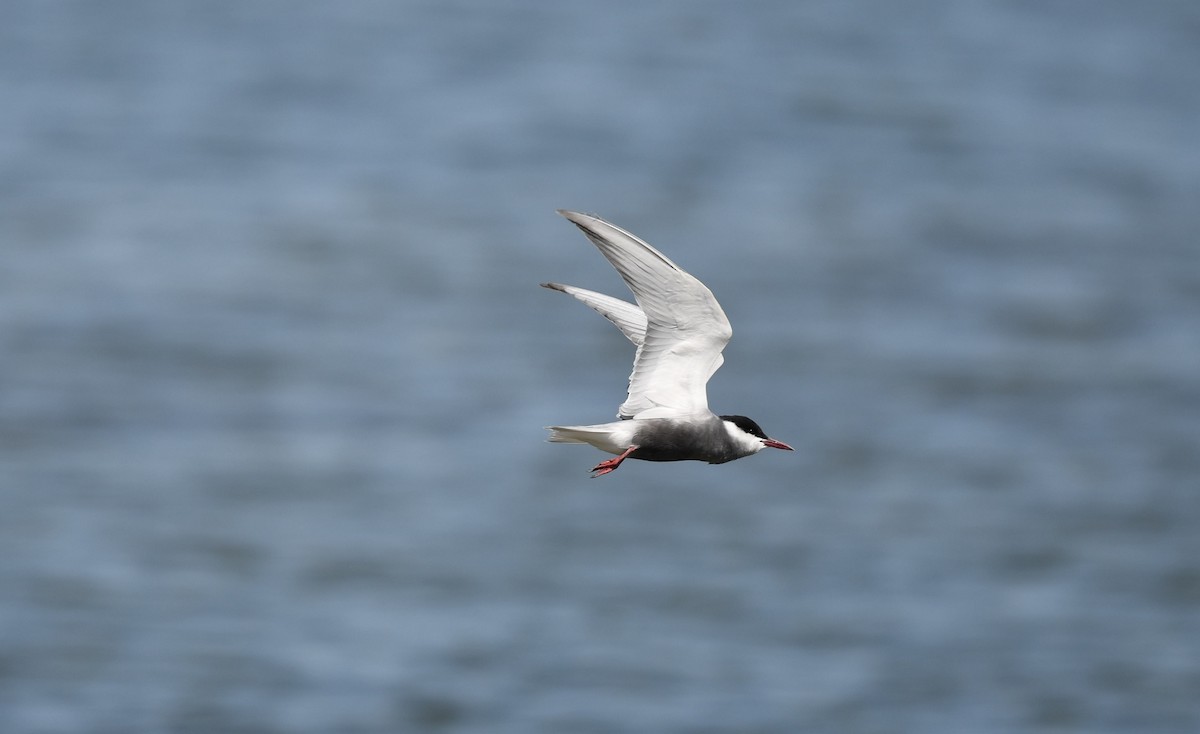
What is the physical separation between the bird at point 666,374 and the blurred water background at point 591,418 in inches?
1152

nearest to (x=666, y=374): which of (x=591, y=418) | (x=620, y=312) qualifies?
(x=620, y=312)

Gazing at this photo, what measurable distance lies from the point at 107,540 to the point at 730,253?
20.8 meters

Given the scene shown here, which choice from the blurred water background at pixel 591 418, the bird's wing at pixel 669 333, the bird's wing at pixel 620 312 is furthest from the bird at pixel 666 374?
the blurred water background at pixel 591 418

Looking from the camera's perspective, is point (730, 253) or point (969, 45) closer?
point (730, 253)

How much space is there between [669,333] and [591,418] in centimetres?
3430

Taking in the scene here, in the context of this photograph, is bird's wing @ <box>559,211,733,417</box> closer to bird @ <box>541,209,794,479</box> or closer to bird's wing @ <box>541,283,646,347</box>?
bird @ <box>541,209,794,479</box>

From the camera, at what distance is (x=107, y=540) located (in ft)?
154

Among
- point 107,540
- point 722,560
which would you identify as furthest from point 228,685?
point 722,560

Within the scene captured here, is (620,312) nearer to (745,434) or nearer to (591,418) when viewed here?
(745,434)

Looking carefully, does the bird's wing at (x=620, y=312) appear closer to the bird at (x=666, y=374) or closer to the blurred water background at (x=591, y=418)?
the bird at (x=666, y=374)

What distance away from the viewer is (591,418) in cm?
4328

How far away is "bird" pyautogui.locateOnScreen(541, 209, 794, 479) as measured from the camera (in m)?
8.40

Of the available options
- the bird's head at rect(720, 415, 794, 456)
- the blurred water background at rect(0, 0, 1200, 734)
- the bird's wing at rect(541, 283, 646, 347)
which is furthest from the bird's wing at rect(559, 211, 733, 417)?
the blurred water background at rect(0, 0, 1200, 734)

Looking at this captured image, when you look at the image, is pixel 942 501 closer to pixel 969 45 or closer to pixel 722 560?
pixel 722 560
